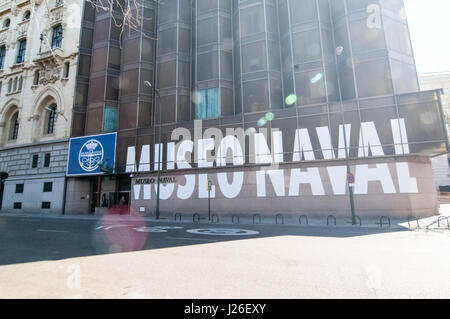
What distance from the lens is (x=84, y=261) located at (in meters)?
6.43

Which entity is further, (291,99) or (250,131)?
(291,99)

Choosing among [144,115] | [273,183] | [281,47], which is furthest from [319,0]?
[144,115]

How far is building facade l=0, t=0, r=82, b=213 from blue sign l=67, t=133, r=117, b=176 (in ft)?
4.90

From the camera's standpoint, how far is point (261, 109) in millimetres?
22844

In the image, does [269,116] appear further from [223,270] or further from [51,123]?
[51,123]

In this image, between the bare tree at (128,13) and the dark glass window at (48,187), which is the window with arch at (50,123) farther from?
the bare tree at (128,13)

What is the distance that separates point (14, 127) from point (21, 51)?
1143 centimetres

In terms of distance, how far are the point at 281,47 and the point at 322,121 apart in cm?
973

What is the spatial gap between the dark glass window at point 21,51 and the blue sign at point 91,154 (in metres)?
18.3

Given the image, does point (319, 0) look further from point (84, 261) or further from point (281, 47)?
point (84, 261)

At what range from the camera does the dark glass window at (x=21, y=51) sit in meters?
34.9

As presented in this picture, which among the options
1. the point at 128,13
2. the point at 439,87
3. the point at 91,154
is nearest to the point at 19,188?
the point at 91,154

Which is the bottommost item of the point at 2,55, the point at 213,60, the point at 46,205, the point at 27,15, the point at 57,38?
the point at 46,205

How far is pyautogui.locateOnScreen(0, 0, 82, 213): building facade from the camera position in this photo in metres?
28.6
